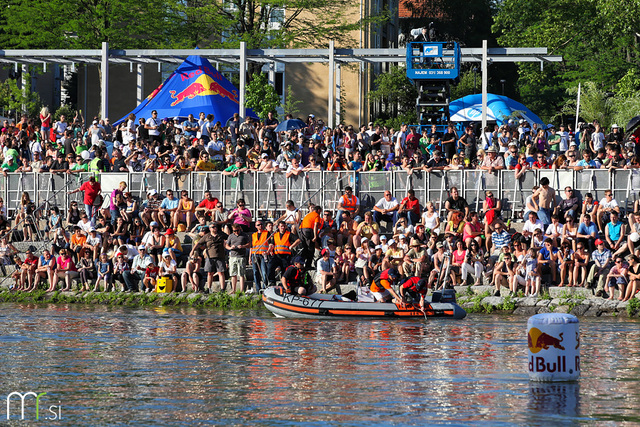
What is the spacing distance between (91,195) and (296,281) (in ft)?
26.8

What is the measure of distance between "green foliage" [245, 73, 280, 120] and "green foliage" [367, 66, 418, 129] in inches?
307

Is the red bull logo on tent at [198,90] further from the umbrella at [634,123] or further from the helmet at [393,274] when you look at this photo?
the umbrella at [634,123]

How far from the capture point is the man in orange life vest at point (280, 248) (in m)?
24.5

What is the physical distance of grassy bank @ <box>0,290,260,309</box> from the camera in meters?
24.7

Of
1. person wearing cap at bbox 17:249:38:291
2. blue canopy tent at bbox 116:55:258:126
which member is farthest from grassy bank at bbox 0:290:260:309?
blue canopy tent at bbox 116:55:258:126

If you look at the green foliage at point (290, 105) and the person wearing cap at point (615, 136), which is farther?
the green foliage at point (290, 105)

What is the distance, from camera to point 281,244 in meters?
24.5

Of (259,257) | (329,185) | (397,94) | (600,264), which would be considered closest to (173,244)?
(259,257)

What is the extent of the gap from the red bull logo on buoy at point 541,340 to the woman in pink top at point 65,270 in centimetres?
1615

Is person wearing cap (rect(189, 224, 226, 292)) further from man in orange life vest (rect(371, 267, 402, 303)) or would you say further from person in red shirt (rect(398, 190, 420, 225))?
person in red shirt (rect(398, 190, 420, 225))

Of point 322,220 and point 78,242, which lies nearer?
point 322,220

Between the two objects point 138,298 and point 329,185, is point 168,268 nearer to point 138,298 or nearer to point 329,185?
point 138,298

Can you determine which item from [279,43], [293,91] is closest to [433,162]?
[279,43]

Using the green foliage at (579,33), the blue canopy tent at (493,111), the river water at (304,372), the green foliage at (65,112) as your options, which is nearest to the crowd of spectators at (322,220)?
the river water at (304,372)
